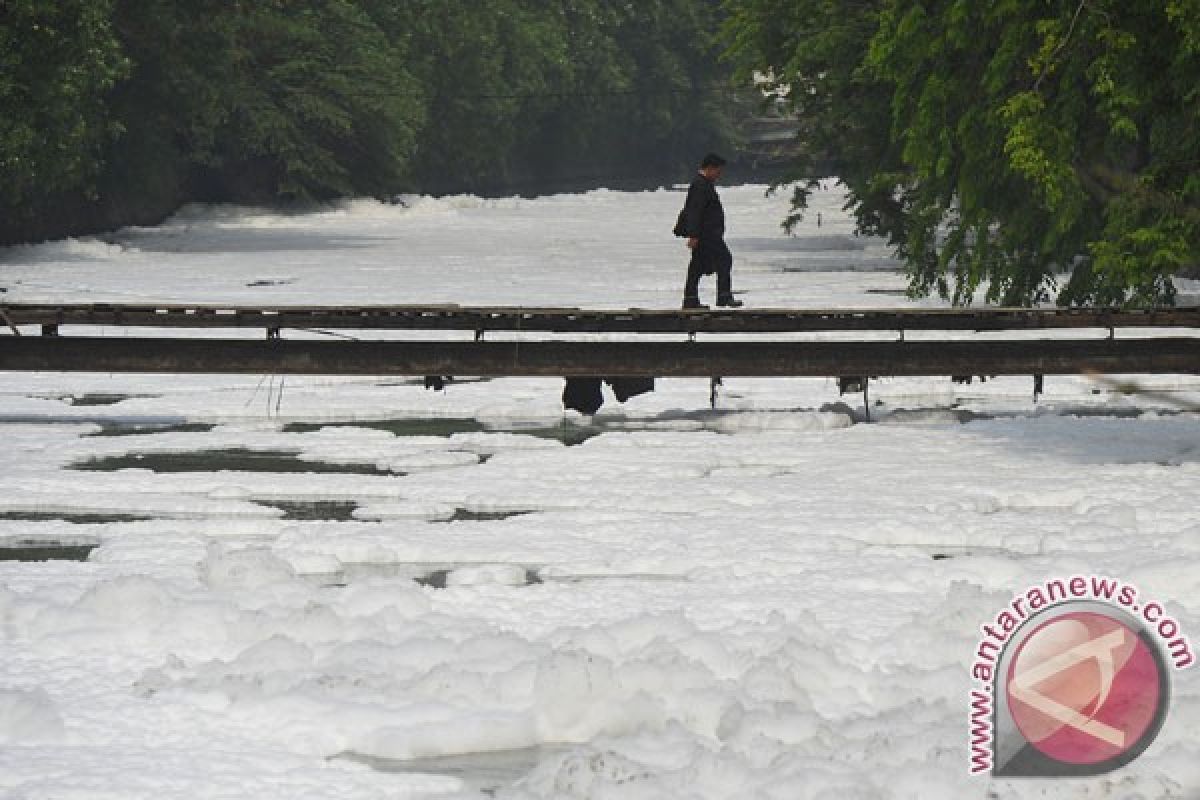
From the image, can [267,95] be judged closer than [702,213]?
No

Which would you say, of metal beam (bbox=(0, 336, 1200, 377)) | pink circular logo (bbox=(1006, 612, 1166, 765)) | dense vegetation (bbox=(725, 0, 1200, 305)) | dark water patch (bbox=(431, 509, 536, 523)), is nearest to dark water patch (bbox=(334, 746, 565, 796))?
pink circular logo (bbox=(1006, 612, 1166, 765))

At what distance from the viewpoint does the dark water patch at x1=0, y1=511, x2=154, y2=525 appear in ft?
38.9

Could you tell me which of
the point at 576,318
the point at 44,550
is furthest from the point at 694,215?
the point at 44,550

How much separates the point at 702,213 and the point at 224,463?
241 inches

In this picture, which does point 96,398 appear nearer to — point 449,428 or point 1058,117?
point 449,428

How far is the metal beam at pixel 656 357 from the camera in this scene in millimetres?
15984

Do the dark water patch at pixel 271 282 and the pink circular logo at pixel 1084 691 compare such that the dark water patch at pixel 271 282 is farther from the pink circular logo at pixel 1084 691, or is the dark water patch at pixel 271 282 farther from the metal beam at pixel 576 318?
the pink circular logo at pixel 1084 691

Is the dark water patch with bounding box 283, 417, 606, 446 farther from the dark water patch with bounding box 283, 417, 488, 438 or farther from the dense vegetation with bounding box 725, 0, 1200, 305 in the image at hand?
the dense vegetation with bounding box 725, 0, 1200, 305

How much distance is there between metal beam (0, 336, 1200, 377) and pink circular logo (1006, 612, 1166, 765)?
903cm

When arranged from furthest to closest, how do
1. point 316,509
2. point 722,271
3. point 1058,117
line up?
point 722,271
point 1058,117
point 316,509

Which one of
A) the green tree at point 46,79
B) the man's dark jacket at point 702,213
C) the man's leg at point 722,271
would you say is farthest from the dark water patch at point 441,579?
the green tree at point 46,79

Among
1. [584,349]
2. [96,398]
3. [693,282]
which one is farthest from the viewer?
[693,282]

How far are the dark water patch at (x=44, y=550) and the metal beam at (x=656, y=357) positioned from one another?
5070mm

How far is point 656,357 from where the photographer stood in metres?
16.0
